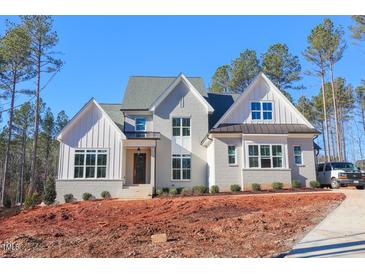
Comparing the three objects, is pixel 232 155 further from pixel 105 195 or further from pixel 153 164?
pixel 105 195

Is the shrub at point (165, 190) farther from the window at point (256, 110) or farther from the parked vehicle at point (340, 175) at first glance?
the parked vehicle at point (340, 175)

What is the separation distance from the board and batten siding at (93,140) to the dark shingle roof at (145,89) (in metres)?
2.55

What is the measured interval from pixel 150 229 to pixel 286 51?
3319cm

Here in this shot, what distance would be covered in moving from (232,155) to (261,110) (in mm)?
4036

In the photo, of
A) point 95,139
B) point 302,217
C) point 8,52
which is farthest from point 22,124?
point 302,217

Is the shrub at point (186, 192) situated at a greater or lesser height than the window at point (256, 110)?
lesser

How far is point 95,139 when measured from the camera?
19953 millimetres

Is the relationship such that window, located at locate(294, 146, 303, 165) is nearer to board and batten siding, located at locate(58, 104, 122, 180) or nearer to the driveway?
the driveway

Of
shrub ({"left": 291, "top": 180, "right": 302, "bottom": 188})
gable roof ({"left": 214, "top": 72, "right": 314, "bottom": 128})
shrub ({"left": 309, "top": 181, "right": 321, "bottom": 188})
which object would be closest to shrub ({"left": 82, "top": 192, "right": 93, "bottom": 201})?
gable roof ({"left": 214, "top": 72, "right": 314, "bottom": 128})

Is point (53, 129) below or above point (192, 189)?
above

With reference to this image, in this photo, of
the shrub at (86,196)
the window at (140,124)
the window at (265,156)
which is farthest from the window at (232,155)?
the shrub at (86,196)

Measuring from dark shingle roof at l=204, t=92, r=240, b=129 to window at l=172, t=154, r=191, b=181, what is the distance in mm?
3256

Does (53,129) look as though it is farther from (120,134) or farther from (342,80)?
(342,80)

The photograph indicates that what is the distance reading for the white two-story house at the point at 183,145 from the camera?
62.4 feet
